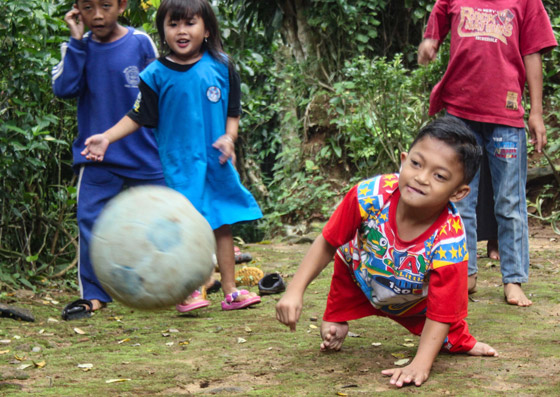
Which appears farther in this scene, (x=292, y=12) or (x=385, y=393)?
(x=292, y=12)

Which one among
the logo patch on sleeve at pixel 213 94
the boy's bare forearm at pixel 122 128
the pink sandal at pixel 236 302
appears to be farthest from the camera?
the pink sandal at pixel 236 302

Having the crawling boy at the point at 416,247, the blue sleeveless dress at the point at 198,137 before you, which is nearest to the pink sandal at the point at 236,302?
the blue sleeveless dress at the point at 198,137

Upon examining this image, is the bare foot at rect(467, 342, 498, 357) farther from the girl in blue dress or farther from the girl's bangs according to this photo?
the girl's bangs

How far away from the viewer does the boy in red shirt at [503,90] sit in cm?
360

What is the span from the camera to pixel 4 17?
4.03 meters

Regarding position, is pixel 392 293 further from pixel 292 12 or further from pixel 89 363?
pixel 292 12

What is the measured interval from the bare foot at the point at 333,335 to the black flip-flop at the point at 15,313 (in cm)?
166

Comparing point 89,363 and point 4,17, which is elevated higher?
point 4,17

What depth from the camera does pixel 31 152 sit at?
4582 millimetres

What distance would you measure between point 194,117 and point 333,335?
54.2 inches

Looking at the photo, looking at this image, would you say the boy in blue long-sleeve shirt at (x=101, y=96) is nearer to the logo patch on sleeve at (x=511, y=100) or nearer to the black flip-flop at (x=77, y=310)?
the black flip-flop at (x=77, y=310)

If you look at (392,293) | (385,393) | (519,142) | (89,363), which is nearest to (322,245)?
(392,293)

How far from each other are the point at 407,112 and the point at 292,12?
218 cm

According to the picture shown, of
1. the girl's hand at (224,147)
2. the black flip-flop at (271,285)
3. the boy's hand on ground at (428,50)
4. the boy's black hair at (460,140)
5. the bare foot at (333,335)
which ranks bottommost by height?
the black flip-flop at (271,285)
